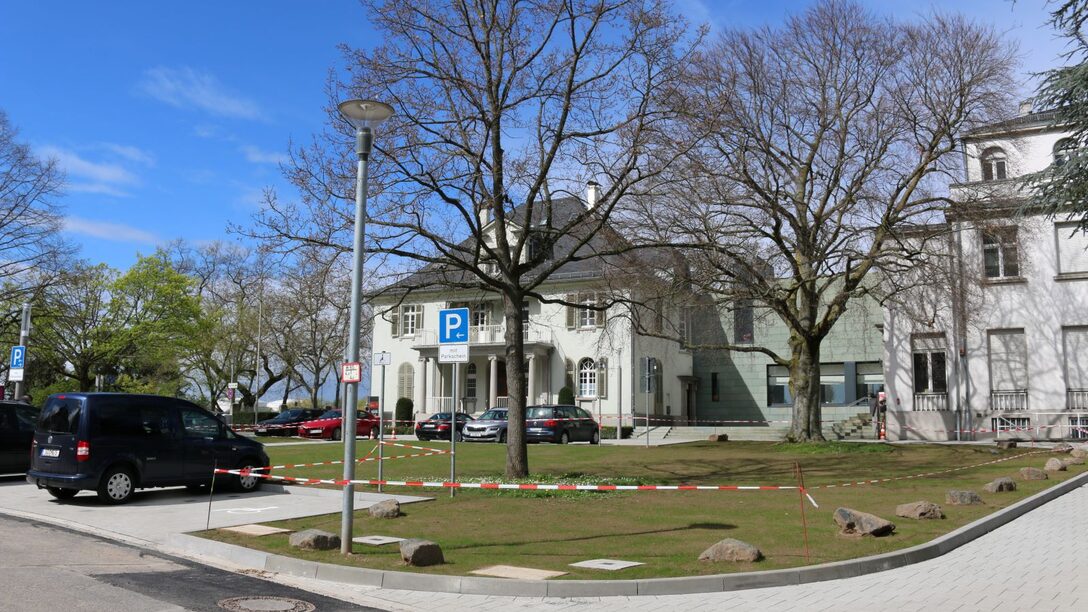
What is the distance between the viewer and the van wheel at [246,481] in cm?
1568

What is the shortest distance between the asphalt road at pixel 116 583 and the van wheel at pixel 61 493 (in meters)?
4.63

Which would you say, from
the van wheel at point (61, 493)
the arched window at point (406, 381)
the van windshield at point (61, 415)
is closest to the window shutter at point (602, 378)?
the arched window at point (406, 381)

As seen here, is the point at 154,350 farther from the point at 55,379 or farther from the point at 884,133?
the point at 884,133

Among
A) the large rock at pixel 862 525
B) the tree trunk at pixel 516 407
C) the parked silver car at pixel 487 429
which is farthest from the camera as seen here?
the parked silver car at pixel 487 429

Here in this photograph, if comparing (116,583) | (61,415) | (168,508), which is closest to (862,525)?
(116,583)

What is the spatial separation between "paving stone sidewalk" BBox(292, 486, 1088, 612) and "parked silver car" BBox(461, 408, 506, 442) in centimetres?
2536

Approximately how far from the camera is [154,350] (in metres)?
45.8

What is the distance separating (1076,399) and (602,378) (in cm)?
2300

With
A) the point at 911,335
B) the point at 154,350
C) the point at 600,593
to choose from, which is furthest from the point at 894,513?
the point at 154,350

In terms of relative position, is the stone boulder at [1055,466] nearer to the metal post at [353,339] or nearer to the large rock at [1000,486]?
the large rock at [1000,486]

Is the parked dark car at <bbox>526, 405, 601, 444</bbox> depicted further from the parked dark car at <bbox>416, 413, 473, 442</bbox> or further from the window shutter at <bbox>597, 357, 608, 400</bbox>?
the window shutter at <bbox>597, 357, 608, 400</bbox>

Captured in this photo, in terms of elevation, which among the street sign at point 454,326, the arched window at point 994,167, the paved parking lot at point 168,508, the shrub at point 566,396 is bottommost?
the paved parking lot at point 168,508

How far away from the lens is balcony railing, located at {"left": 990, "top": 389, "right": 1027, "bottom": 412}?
30469mm

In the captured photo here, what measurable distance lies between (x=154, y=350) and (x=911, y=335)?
124 ft
